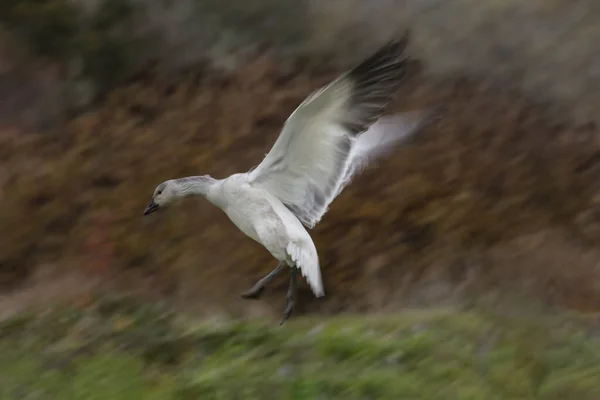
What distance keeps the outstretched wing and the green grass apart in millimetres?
580

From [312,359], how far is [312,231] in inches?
44.6

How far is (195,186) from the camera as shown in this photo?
3.17 metres

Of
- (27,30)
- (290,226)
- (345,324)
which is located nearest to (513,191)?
(345,324)

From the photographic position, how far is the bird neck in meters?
3.14

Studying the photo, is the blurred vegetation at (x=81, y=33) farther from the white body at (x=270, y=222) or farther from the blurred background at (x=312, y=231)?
the white body at (x=270, y=222)

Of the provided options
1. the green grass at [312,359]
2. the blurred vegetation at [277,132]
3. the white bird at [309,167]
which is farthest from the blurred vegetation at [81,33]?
the green grass at [312,359]

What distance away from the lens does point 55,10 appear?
4621 millimetres

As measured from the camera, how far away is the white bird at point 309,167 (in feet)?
8.48

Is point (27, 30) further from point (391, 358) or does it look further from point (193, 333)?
point (391, 358)

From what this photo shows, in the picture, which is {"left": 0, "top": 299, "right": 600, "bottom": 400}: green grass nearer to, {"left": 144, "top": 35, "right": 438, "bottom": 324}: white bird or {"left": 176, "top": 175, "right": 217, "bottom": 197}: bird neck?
{"left": 144, "top": 35, "right": 438, "bottom": 324}: white bird

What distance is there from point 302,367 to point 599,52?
2653mm

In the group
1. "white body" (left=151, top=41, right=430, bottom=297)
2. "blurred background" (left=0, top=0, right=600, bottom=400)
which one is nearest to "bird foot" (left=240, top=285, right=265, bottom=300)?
"blurred background" (left=0, top=0, right=600, bottom=400)

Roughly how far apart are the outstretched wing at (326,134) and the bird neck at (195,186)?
290mm

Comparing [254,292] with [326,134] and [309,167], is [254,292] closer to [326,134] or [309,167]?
[309,167]
